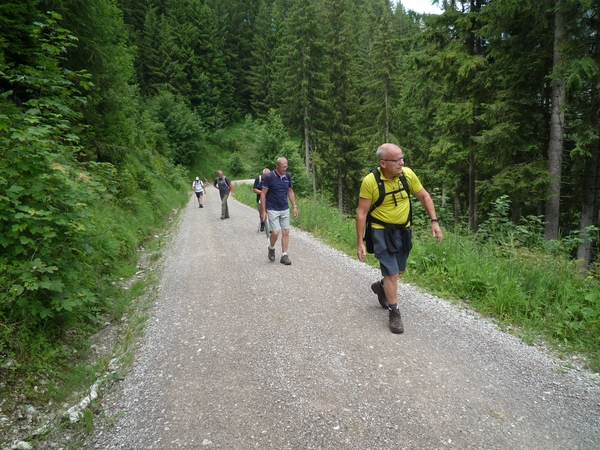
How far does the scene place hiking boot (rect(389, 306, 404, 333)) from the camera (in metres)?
3.69

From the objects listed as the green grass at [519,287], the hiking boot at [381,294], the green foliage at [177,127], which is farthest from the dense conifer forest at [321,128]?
the green foliage at [177,127]

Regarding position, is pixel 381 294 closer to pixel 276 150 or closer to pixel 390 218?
pixel 390 218

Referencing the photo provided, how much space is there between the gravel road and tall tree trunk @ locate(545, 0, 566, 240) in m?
7.05

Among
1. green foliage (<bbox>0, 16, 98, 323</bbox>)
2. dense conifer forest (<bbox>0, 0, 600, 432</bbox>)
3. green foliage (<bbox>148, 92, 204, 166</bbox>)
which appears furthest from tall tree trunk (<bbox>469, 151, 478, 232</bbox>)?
green foliage (<bbox>148, 92, 204, 166</bbox>)

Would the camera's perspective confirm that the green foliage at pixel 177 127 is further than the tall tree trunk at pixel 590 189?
Yes

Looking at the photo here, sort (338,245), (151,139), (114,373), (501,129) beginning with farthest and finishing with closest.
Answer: (151,139)
(501,129)
(338,245)
(114,373)

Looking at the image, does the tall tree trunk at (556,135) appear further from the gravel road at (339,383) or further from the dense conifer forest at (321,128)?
the gravel road at (339,383)

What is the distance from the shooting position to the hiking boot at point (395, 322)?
3693mm

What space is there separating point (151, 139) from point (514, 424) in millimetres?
30237

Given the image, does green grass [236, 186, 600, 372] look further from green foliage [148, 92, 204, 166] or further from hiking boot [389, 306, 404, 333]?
green foliage [148, 92, 204, 166]

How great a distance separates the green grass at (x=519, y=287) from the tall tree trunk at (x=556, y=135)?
489 cm

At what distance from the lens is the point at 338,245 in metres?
8.23

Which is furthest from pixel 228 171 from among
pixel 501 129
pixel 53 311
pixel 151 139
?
pixel 53 311

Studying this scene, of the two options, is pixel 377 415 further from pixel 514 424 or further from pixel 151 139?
pixel 151 139
